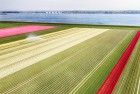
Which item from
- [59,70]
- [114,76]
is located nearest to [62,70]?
[59,70]

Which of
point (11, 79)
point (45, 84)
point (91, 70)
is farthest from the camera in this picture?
point (91, 70)

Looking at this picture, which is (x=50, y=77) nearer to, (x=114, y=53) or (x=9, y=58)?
(x=9, y=58)

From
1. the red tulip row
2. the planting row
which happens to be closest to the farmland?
the planting row

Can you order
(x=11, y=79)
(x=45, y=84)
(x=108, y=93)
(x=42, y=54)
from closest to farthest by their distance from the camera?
(x=108, y=93) → (x=45, y=84) → (x=11, y=79) → (x=42, y=54)

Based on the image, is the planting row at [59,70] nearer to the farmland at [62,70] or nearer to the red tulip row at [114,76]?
the farmland at [62,70]

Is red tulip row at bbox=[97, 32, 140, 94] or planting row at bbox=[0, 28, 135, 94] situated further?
planting row at bbox=[0, 28, 135, 94]

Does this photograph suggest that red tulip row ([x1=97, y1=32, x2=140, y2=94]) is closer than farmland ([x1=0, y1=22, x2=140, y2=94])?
Yes

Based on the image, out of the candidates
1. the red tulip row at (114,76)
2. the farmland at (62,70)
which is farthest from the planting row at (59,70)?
the red tulip row at (114,76)

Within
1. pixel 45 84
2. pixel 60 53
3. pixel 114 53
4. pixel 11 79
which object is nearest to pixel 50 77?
pixel 45 84

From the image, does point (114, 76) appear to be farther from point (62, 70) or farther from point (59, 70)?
point (59, 70)

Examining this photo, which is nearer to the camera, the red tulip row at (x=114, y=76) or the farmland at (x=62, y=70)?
the red tulip row at (x=114, y=76)

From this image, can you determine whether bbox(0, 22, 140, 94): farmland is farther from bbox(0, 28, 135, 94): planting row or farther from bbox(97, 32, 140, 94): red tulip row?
bbox(97, 32, 140, 94): red tulip row
